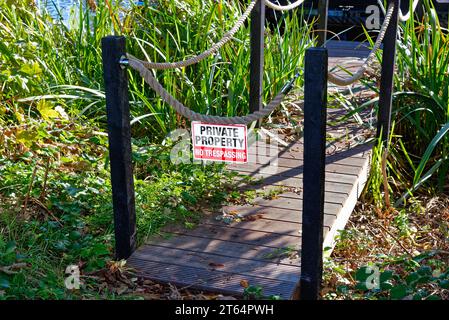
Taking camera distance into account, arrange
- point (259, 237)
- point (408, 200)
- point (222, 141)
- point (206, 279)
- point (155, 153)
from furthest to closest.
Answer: point (408, 200), point (155, 153), point (259, 237), point (222, 141), point (206, 279)

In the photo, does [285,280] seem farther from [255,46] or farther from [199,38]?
[199,38]

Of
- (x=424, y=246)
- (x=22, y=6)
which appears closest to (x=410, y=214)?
(x=424, y=246)

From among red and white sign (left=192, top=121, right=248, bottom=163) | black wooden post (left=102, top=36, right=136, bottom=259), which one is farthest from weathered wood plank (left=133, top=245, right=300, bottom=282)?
red and white sign (left=192, top=121, right=248, bottom=163)

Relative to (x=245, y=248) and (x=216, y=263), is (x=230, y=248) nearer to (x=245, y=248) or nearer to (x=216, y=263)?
(x=245, y=248)

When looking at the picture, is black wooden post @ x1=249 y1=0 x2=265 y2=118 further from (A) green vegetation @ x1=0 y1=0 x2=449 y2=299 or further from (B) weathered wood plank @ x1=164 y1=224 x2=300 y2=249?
(B) weathered wood plank @ x1=164 y1=224 x2=300 y2=249

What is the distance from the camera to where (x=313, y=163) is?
321 cm

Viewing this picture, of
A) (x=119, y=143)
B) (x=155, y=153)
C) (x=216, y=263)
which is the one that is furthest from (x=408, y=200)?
(x=119, y=143)

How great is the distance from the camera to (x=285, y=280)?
344cm

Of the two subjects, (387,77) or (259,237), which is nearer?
(259,237)

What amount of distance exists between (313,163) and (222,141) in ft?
1.88

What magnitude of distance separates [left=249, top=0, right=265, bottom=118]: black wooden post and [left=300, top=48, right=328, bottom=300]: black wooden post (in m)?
Result: 2.19

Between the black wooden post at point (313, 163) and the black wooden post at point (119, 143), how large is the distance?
0.92 metres

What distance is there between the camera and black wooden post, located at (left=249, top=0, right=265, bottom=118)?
526 cm
